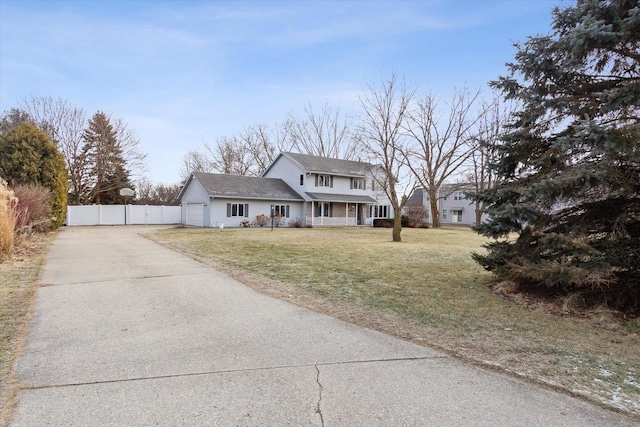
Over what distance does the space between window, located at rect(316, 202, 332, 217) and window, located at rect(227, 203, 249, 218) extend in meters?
6.35

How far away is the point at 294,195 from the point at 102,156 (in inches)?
682

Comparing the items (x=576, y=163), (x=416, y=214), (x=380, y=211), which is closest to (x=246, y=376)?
(x=576, y=163)

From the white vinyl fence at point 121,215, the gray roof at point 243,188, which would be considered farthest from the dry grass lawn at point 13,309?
the white vinyl fence at point 121,215

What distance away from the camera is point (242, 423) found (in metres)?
2.41

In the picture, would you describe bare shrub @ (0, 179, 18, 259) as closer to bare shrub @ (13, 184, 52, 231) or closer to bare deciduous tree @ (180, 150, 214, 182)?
bare shrub @ (13, 184, 52, 231)

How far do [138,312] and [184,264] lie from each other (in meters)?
4.28

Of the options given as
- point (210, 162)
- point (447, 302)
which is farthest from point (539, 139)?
point (210, 162)

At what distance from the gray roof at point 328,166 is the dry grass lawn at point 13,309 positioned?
22662mm

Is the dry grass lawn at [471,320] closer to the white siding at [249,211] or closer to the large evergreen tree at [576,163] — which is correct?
the large evergreen tree at [576,163]

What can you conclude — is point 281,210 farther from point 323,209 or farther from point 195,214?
point 195,214

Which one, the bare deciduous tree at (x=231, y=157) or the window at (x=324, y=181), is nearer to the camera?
the window at (x=324, y=181)

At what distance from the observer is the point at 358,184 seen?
34469mm

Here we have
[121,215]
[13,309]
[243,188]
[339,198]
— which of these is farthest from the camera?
[339,198]

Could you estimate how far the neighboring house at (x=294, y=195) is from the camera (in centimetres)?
2769
